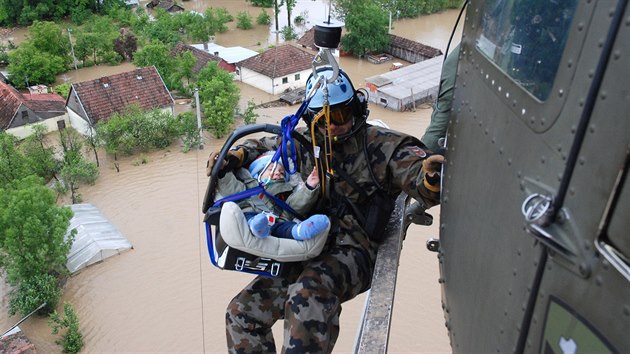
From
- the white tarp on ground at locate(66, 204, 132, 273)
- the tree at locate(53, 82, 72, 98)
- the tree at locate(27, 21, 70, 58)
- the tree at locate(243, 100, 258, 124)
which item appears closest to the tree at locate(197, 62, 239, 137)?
the tree at locate(243, 100, 258, 124)

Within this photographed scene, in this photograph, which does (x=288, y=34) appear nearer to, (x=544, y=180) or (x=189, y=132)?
(x=189, y=132)

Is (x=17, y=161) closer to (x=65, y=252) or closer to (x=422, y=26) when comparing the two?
(x=65, y=252)

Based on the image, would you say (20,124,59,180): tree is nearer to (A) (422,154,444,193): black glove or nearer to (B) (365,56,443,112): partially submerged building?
(B) (365,56,443,112): partially submerged building

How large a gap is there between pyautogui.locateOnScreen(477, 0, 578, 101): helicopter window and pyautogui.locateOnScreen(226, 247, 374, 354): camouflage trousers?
181 centimetres

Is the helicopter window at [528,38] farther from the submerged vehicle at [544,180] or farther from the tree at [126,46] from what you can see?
the tree at [126,46]

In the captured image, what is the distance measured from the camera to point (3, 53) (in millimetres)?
29844

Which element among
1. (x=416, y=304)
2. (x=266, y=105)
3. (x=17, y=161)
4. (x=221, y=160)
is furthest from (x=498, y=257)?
(x=266, y=105)

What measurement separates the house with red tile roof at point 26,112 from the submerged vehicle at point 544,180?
22291 mm

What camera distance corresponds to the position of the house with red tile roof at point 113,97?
73.0 ft

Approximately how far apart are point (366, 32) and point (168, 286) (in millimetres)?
17679

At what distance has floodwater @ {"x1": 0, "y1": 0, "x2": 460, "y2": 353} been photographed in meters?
14.2

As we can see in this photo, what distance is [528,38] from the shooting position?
2418mm

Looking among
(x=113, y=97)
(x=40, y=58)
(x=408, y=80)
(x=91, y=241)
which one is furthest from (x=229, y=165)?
(x=40, y=58)

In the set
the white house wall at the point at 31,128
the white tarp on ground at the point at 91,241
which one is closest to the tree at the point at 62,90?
Result: the white house wall at the point at 31,128
